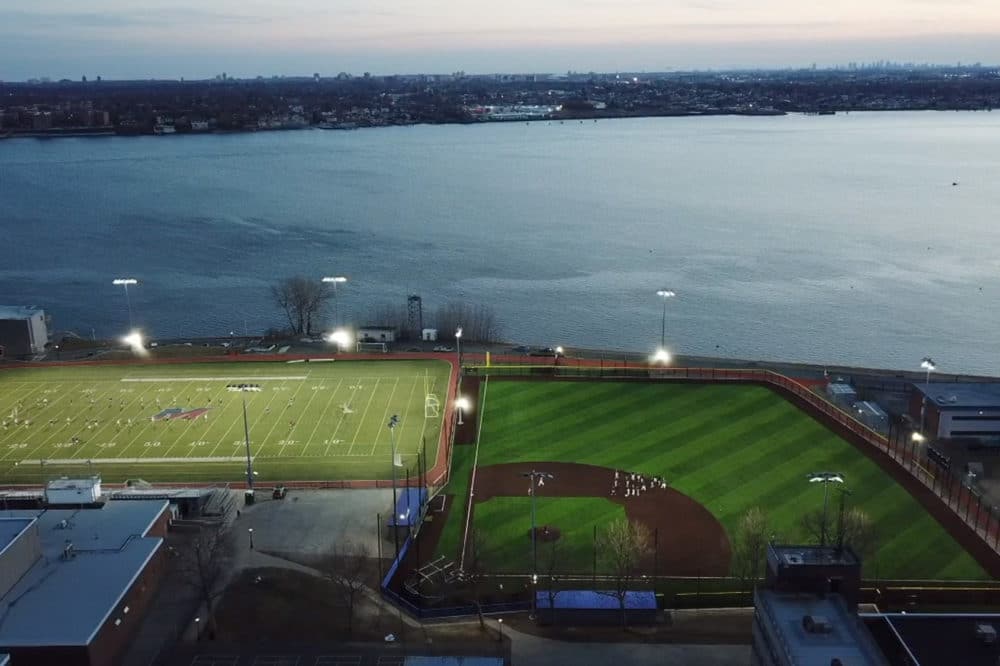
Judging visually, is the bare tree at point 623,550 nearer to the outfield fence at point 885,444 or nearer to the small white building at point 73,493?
the outfield fence at point 885,444

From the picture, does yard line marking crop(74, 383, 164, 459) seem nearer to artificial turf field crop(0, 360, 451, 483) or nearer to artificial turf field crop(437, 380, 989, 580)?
artificial turf field crop(0, 360, 451, 483)

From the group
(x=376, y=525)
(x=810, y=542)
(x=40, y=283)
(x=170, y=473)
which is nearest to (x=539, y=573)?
(x=376, y=525)

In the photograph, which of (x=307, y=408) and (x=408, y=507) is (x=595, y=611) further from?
(x=307, y=408)

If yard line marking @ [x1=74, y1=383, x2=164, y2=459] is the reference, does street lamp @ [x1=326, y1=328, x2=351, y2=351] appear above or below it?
above

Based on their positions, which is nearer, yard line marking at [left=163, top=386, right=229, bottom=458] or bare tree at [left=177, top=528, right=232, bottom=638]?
bare tree at [left=177, top=528, right=232, bottom=638]

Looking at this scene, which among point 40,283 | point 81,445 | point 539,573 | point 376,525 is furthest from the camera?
point 40,283

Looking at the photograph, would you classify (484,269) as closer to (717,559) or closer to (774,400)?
(774,400)

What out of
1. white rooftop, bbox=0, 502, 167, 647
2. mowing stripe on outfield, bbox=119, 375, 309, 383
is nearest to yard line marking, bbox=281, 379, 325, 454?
mowing stripe on outfield, bbox=119, 375, 309, 383
